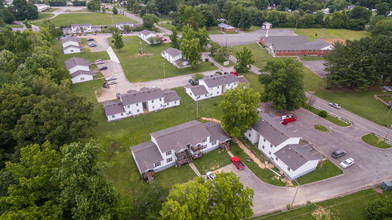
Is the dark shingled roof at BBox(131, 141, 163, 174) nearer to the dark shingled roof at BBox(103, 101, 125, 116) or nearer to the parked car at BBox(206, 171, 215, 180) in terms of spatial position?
the parked car at BBox(206, 171, 215, 180)

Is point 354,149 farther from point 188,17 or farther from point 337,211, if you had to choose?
point 188,17

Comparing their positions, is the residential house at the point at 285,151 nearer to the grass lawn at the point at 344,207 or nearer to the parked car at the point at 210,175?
the grass lawn at the point at 344,207

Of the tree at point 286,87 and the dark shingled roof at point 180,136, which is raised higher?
the tree at point 286,87

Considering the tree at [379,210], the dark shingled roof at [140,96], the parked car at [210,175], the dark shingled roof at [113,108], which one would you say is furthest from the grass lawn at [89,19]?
the tree at [379,210]

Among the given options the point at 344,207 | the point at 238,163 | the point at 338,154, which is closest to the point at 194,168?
the point at 238,163

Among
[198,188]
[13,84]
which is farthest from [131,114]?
[198,188]

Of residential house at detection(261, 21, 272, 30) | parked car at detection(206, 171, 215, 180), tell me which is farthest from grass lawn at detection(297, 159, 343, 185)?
residential house at detection(261, 21, 272, 30)
